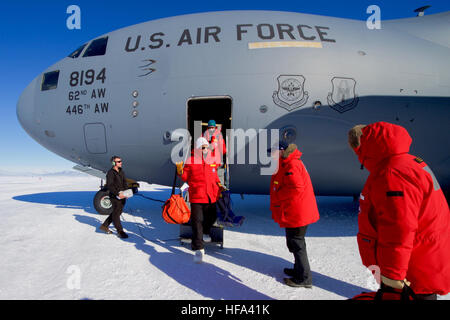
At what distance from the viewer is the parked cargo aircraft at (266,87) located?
5098mm

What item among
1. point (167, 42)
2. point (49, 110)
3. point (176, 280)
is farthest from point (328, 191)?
point (49, 110)

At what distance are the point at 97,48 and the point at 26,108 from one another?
9.69ft

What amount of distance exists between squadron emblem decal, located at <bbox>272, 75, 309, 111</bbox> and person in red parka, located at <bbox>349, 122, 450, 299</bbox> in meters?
3.58

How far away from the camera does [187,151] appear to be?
5.41 metres

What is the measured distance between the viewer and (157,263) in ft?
12.1

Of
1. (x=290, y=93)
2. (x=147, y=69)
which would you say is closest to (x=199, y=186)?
(x=290, y=93)

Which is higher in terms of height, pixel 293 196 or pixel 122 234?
pixel 293 196

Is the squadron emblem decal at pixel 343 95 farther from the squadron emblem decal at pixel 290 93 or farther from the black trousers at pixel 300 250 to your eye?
the black trousers at pixel 300 250

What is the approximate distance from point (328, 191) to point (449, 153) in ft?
9.48

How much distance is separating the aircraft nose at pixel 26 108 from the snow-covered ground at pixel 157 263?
114 inches

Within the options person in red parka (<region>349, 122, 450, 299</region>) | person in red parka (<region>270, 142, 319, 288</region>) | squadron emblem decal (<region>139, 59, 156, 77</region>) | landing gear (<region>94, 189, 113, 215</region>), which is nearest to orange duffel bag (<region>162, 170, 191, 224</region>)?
person in red parka (<region>270, 142, 319, 288</region>)

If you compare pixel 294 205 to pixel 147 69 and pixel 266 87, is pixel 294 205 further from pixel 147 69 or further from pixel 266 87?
pixel 147 69

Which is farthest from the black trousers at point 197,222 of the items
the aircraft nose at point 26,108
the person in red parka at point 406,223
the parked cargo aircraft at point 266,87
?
the aircraft nose at point 26,108

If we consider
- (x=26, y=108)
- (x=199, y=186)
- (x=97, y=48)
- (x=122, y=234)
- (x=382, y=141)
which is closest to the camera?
(x=382, y=141)
